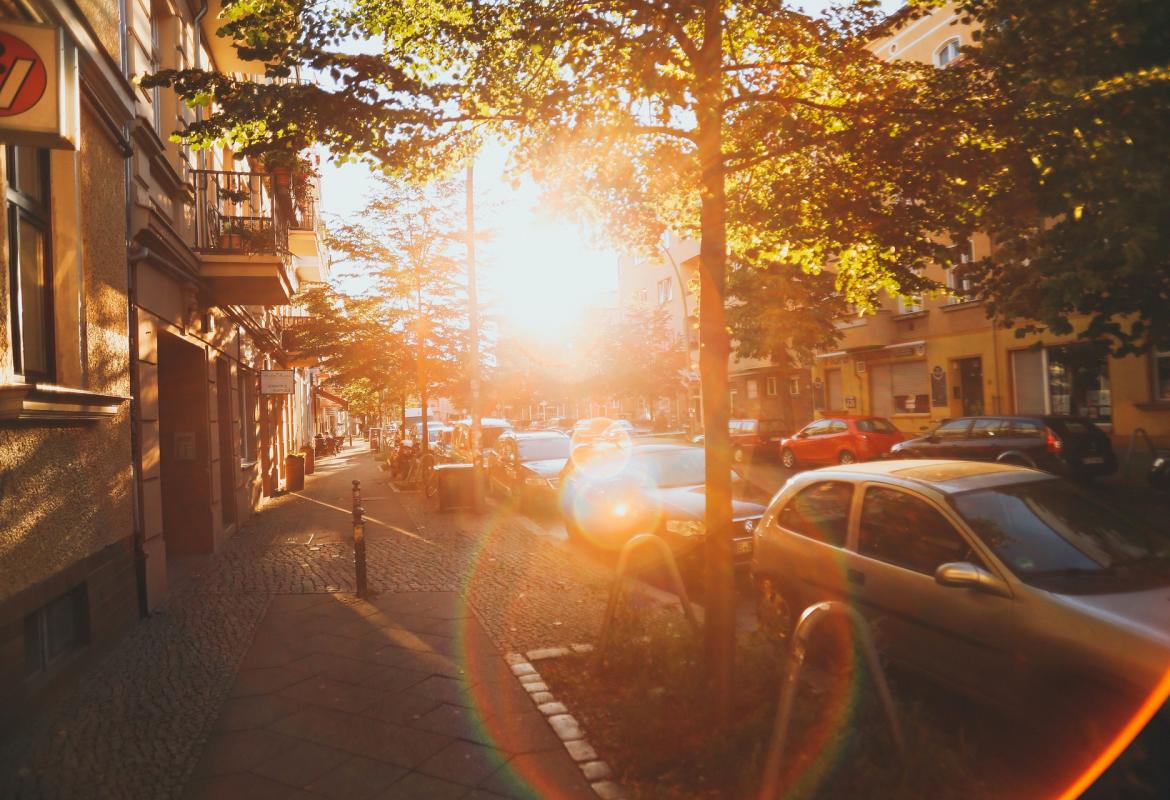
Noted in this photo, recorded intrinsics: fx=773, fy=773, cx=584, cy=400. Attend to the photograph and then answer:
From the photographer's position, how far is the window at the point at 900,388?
90.9 ft

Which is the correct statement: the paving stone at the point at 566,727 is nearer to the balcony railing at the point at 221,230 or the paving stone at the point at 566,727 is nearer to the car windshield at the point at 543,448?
the balcony railing at the point at 221,230

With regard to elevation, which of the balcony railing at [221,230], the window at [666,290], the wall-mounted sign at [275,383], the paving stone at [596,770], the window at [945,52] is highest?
the window at [945,52]

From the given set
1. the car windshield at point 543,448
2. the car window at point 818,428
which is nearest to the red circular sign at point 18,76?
the car windshield at point 543,448

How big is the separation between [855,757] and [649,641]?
205 cm

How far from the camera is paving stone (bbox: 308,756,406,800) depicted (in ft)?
12.4

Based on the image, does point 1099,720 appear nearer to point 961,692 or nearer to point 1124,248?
point 961,692

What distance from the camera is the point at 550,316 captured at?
155ft

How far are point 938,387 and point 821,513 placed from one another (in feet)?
76.6

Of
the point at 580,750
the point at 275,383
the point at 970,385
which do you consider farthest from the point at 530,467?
the point at 970,385

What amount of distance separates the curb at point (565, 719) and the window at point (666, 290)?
46384mm

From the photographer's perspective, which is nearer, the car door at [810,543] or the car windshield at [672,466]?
the car door at [810,543]

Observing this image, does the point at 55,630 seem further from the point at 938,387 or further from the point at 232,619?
the point at 938,387

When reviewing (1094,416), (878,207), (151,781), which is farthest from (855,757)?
(1094,416)

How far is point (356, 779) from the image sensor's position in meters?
3.92
